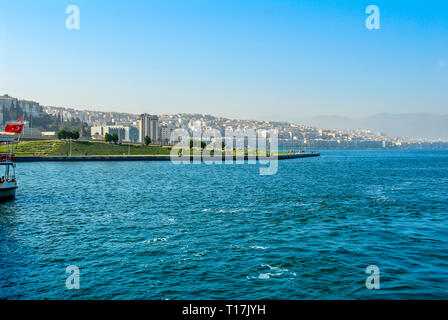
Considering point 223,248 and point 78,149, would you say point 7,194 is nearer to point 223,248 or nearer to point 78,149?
point 223,248

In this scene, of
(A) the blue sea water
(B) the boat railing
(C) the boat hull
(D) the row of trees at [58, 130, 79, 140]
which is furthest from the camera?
(D) the row of trees at [58, 130, 79, 140]

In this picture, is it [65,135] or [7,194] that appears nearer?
[7,194]

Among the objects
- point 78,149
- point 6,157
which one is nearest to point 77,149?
point 78,149

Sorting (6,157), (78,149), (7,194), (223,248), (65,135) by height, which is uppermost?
(65,135)

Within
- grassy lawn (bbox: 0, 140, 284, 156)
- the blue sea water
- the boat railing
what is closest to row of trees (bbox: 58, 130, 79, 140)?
grassy lawn (bbox: 0, 140, 284, 156)

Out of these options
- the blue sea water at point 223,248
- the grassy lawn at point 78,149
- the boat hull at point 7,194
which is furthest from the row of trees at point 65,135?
the blue sea water at point 223,248

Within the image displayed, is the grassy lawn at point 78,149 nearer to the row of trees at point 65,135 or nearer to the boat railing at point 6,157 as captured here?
→ the row of trees at point 65,135

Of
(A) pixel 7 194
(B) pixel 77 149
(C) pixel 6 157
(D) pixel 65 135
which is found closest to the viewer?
(A) pixel 7 194

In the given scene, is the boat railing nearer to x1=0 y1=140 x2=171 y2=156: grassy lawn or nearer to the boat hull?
the boat hull

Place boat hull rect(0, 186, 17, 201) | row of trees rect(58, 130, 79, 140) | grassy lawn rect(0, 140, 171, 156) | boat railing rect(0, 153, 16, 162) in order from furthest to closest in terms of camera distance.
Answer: row of trees rect(58, 130, 79, 140)
grassy lawn rect(0, 140, 171, 156)
boat railing rect(0, 153, 16, 162)
boat hull rect(0, 186, 17, 201)

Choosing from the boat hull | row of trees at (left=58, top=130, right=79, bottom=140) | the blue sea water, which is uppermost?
row of trees at (left=58, top=130, right=79, bottom=140)

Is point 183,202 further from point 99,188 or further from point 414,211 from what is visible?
point 414,211

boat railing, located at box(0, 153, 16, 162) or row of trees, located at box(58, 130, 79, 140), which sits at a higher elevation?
row of trees, located at box(58, 130, 79, 140)

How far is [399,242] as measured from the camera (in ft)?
71.4
